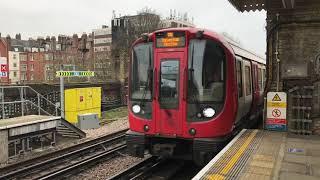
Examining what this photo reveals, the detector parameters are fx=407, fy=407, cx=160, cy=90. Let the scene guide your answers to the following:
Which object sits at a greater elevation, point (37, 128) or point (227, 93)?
point (227, 93)

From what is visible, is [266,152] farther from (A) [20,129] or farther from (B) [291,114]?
(A) [20,129]

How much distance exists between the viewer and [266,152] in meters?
7.57

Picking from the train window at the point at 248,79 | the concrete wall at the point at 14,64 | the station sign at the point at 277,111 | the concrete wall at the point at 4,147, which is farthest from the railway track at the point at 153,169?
the concrete wall at the point at 14,64

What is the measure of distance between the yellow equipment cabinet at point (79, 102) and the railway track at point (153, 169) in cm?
922

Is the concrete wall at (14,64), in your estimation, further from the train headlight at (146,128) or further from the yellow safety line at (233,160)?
the yellow safety line at (233,160)

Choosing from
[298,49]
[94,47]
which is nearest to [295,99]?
[298,49]

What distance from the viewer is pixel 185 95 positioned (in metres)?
8.42

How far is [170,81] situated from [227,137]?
170cm

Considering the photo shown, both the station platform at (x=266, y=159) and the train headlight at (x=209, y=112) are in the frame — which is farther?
the train headlight at (x=209, y=112)

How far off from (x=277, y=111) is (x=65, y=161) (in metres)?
5.70

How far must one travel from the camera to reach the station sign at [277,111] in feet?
32.1

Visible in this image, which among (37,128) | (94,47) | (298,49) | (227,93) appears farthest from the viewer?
(94,47)

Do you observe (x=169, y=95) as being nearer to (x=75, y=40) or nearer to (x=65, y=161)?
(x=65, y=161)

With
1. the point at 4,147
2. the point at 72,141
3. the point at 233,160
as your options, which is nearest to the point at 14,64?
the point at 72,141
